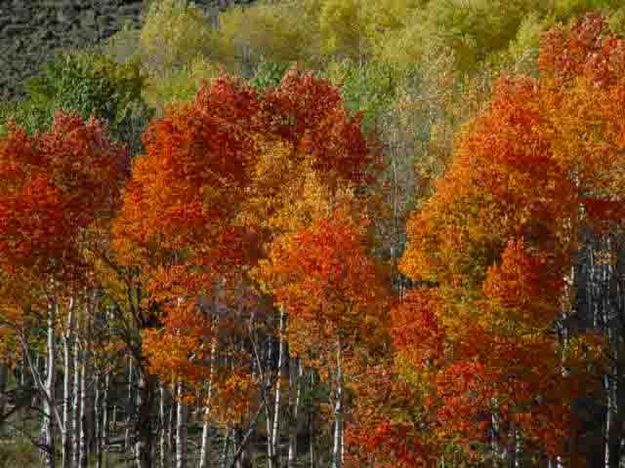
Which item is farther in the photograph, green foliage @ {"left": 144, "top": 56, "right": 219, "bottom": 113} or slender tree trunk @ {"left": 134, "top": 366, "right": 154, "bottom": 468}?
green foliage @ {"left": 144, "top": 56, "right": 219, "bottom": 113}

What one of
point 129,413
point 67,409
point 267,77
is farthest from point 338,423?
point 267,77

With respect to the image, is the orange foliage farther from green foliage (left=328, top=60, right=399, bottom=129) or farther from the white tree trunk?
green foliage (left=328, top=60, right=399, bottom=129)

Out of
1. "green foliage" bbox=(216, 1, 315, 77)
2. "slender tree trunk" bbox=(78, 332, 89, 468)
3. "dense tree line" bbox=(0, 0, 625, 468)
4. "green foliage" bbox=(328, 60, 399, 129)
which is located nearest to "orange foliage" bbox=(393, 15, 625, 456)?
"dense tree line" bbox=(0, 0, 625, 468)

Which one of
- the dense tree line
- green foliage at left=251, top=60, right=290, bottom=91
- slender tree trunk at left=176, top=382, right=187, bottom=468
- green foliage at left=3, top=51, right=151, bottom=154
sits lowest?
slender tree trunk at left=176, top=382, right=187, bottom=468

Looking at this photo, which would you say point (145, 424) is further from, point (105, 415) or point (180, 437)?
point (105, 415)

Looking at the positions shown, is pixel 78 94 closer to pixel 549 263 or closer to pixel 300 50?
pixel 549 263

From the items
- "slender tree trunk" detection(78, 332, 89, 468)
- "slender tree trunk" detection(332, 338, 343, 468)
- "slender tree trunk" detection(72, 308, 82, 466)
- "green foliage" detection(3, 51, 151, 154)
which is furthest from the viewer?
"green foliage" detection(3, 51, 151, 154)

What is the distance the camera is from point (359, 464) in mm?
29641

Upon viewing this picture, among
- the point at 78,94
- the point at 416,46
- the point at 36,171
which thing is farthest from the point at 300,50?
the point at 36,171

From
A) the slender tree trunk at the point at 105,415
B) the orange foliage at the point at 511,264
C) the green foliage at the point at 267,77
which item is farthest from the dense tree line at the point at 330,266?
the green foliage at the point at 267,77

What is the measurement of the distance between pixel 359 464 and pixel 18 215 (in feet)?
41.5

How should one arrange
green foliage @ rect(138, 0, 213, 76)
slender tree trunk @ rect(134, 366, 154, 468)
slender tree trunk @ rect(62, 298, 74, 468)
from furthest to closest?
green foliage @ rect(138, 0, 213, 76), slender tree trunk @ rect(134, 366, 154, 468), slender tree trunk @ rect(62, 298, 74, 468)

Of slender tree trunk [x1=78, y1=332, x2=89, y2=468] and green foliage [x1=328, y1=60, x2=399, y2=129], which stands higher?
green foliage [x1=328, y1=60, x2=399, y2=129]

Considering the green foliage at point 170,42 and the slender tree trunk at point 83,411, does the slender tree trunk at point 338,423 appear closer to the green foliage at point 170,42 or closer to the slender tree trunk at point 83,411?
the slender tree trunk at point 83,411
